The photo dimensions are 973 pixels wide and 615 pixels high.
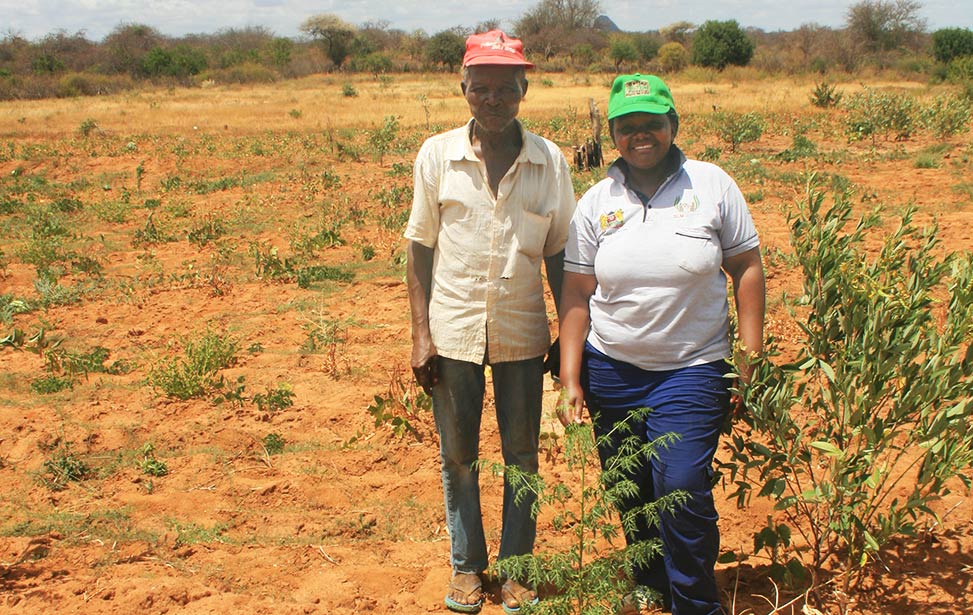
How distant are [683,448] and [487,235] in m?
0.85

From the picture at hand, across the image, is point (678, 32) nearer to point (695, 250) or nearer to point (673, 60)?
point (673, 60)

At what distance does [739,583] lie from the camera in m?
3.02

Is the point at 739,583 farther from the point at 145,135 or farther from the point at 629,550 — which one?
the point at 145,135

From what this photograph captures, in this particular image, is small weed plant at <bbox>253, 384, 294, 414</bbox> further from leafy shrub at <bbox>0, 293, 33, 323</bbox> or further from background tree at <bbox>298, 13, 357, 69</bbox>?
background tree at <bbox>298, 13, 357, 69</bbox>

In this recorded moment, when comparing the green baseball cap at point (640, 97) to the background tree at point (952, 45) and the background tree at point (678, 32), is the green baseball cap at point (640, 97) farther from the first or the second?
the background tree at point (678, 32)

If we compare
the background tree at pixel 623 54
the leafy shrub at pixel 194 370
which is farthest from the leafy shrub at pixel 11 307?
the background tree at pixel 623 54

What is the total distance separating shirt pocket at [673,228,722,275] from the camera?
2.36 meters

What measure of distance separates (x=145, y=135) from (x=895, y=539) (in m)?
16.4

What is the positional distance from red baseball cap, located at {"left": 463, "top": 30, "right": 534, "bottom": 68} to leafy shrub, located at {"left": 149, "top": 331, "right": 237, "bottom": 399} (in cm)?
312

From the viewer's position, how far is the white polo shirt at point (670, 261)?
93.7 inches

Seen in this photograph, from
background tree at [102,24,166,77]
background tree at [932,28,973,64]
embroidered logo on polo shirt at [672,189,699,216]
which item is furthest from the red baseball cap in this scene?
background tree at [102,24,166,77]

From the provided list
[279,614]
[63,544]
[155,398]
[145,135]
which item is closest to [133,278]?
[155,398]

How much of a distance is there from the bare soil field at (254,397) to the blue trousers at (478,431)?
35 cm

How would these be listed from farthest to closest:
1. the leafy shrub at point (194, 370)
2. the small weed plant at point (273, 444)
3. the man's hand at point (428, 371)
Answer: the leafy shrub at point (194, 370) → the small weed plant at point (273, 444) → the man's hand at point (428, 371)
